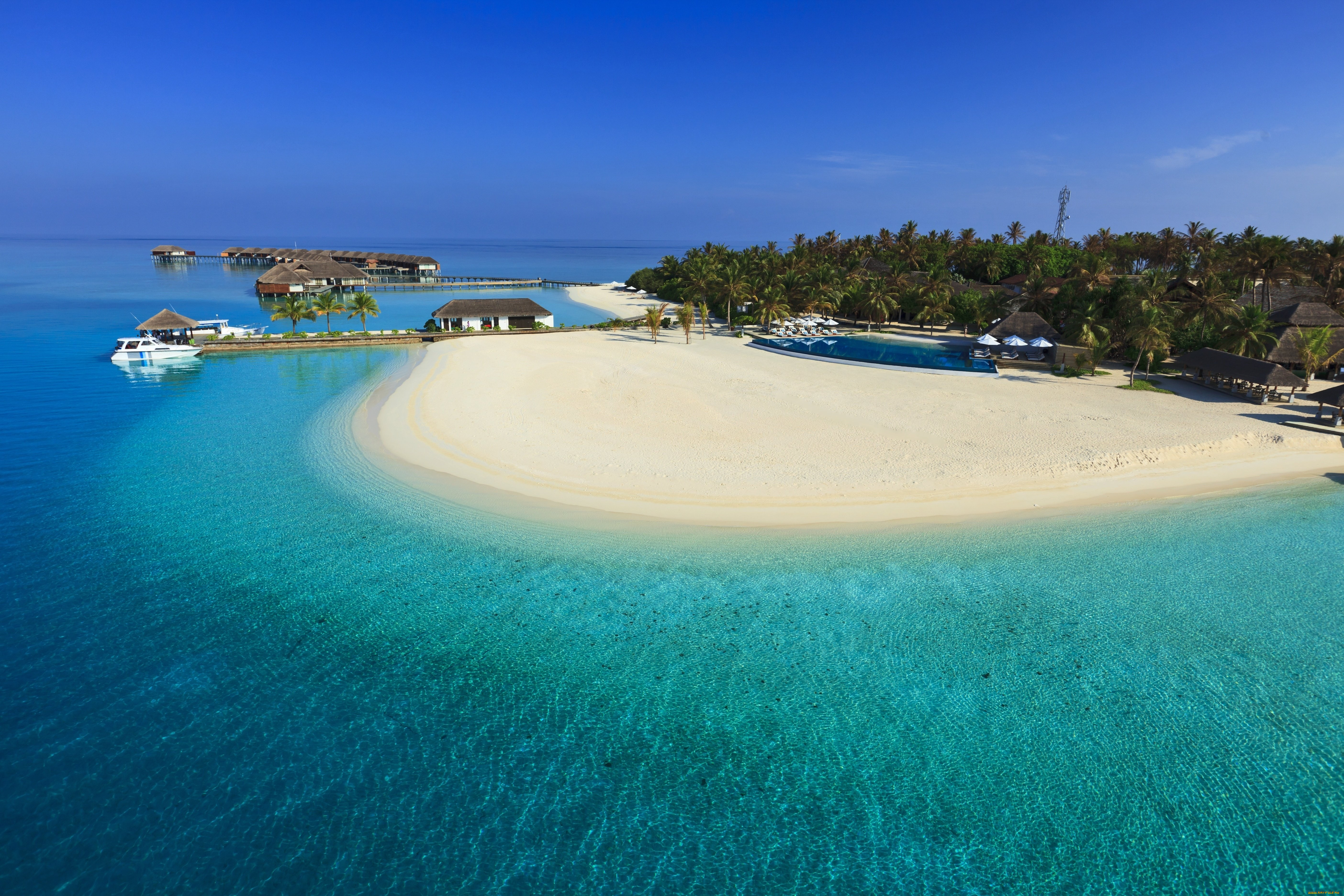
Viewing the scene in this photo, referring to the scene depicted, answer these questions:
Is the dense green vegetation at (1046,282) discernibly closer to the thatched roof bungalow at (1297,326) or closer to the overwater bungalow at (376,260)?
the thatched roof bungalow at (1297,326)

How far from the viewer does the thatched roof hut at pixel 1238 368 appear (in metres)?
30.5

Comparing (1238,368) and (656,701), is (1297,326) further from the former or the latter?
(656,701)

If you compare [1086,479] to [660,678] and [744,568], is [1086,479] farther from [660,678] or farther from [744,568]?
[660,678]

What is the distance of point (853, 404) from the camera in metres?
30.6

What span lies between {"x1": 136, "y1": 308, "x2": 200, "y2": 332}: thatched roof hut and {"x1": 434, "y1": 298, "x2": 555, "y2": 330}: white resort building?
18164mm

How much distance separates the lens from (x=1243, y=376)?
1251 inches

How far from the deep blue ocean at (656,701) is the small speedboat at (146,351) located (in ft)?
94.4

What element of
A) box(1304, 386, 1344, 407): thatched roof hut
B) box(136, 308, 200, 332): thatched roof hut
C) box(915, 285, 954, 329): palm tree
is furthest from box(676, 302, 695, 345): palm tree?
box(136, 308, 200, 332): thatched roof hut

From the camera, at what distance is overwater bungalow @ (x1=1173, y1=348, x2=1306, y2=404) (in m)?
30.6

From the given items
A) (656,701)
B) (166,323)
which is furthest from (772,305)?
(166,323)

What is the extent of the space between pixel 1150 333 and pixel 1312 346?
25.0 ft

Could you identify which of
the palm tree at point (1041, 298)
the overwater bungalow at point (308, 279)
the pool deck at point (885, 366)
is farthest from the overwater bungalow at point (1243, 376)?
the overwater bungalow at point (308, 279)

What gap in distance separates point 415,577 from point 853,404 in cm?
2211

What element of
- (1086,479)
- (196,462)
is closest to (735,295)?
(1086,479)
